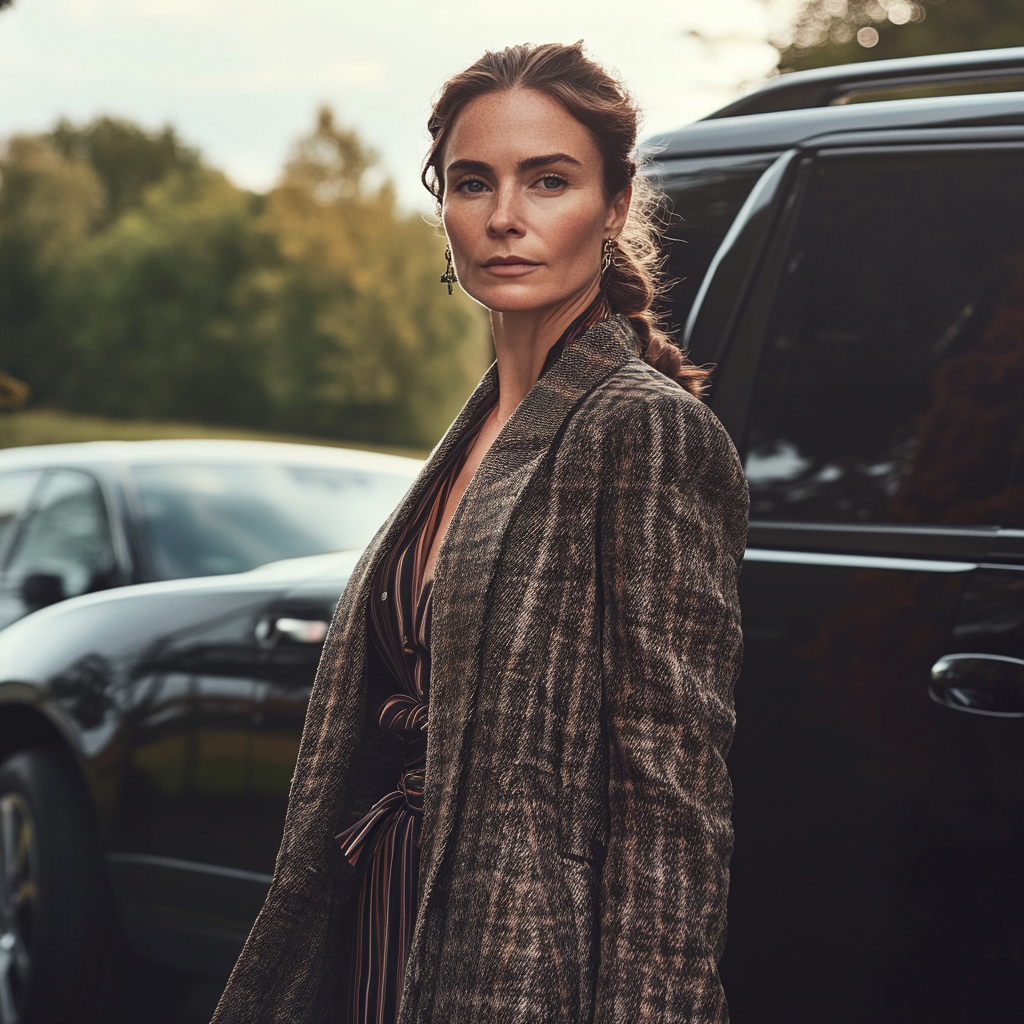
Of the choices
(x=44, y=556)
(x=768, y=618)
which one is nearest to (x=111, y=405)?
(x=44, y=556)

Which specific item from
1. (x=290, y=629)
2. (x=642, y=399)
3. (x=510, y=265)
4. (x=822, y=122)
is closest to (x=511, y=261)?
(x=510, y=265)

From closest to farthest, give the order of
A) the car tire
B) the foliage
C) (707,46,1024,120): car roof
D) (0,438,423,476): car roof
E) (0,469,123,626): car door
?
(707,46,1024,120): car roof, the car tire, (0,469,123,626): car door, (0,438,423,476): car roof, the foliage

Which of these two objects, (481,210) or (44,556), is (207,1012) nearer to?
(44,556)

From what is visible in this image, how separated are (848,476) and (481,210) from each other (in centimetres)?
80

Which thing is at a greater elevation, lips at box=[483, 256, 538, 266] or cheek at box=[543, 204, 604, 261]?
cheek at box=[543, 204, 604, 261]

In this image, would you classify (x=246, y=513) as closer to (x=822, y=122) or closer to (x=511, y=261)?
(x=822, y=122)

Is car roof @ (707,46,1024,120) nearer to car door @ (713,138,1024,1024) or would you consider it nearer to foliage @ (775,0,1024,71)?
car door @ (713,138,1024,1024)

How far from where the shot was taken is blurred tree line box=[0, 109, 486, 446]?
50.0 metres

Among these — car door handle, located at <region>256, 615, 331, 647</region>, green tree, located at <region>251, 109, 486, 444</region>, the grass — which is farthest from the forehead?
green tree, located at <region>251, 109, 486, 444</region>

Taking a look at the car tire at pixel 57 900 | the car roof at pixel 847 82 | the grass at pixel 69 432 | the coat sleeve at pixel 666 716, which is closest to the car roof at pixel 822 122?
the car roof at pixel 847 82

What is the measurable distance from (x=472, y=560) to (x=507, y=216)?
0.43m

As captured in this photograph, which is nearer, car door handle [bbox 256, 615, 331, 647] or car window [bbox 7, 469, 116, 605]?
car door handle [bbox 256, 615, 331, 647]

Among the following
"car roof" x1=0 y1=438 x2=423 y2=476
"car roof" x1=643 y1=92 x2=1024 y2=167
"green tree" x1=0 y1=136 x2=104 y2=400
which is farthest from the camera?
"green tree" x1=0 y1=136 x2=104 y2=400

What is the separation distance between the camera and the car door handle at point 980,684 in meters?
1.86
